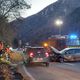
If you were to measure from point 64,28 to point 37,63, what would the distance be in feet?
446

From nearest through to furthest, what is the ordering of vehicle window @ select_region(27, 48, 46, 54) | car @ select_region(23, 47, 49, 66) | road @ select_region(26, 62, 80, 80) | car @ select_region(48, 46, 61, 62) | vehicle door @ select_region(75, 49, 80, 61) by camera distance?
road @ select_region(26, 62, 80, 80) → car @ select_region(23, 47, 49, 66) → vehicle window @ select_region(27, 48, 46, 54) → car @ select_region(48, 46, 61, 62) → vehicle door @ select_region(75, 49, 80, 61)

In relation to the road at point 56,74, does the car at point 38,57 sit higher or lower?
higher

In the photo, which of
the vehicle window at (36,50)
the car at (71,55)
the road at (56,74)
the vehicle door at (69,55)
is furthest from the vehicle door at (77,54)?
the road at (56,74)

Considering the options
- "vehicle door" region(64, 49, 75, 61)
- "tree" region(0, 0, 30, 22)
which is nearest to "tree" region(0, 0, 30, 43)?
"tree" region(0, 0, 30, 22)

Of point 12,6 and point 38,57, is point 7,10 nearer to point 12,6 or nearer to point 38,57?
point 12,6

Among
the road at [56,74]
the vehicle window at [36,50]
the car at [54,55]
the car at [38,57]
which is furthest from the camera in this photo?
the car at [54,55]

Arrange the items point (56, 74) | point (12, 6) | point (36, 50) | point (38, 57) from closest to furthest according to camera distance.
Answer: point (56, 74) → point (38, 57) → point (36, 50) → point (12, 6)

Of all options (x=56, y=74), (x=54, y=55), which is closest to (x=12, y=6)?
(x=54, y=55)

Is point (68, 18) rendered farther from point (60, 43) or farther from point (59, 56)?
point (59, 56)

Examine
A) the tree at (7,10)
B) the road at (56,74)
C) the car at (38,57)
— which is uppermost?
the tree at (7,10)

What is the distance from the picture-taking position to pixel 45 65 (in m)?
39.1

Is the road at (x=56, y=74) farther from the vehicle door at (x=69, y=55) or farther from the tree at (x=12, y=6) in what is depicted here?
the tree at (x=12, y=6)

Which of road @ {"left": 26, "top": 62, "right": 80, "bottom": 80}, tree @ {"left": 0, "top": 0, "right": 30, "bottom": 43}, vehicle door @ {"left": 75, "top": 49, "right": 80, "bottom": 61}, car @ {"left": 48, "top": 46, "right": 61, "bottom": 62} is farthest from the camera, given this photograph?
tree @ {"left": 0, "top": 0, "right": 30, "bottom": 43}

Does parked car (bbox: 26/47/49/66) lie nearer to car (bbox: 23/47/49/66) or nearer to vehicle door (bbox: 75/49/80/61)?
car (bbox: 23/47/49/66)
